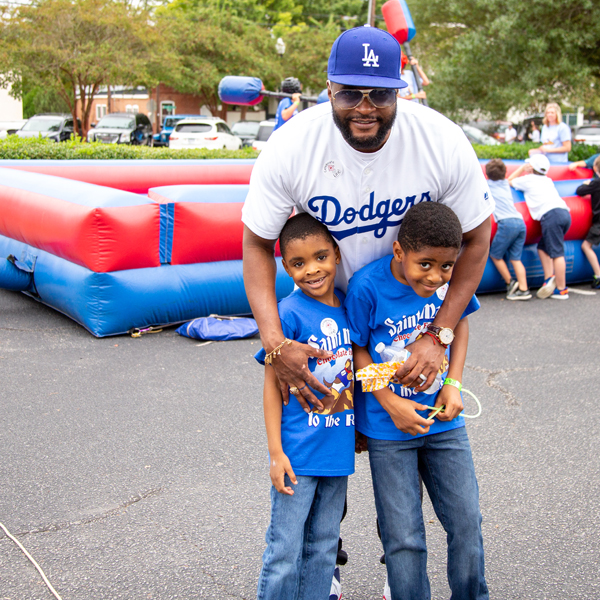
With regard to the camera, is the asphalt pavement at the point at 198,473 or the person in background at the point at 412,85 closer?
the asphalt pavement at the point at 198,473

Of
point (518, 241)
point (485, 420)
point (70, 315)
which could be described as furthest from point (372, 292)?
point (518, 241)

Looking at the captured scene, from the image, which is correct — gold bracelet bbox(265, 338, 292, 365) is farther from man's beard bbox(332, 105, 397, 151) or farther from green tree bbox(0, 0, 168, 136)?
green tree bbox(0, 0, 168, 136)

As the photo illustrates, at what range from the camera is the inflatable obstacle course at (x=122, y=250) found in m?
5.46

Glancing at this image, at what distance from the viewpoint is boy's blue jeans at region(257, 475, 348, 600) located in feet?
6.51

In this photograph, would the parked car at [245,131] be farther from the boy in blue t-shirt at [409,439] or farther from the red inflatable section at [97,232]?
the boy in blue t-shirt at [409,439]

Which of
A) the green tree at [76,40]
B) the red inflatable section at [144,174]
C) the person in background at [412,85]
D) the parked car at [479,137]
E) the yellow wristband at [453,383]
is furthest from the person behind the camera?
the green tree at [76,40]

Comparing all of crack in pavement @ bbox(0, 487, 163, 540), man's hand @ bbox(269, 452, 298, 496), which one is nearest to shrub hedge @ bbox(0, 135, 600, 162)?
crack in pavement @ bbox(0, 487, 163, 540)

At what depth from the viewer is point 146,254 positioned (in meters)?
5.68

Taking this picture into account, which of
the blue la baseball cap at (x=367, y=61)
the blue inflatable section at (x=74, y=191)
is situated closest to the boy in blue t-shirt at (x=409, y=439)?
the blue la baseball cap at (x=367, y=61)

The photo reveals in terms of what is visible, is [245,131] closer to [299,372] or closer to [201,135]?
[201,135]

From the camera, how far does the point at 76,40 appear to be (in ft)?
79.3

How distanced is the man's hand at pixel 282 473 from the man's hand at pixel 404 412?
0.34 m

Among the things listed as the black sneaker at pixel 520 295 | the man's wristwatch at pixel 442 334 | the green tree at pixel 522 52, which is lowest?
the black sneaker at pixel 520 295

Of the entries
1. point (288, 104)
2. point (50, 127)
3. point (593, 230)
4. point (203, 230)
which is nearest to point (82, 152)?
point (288, 104)
